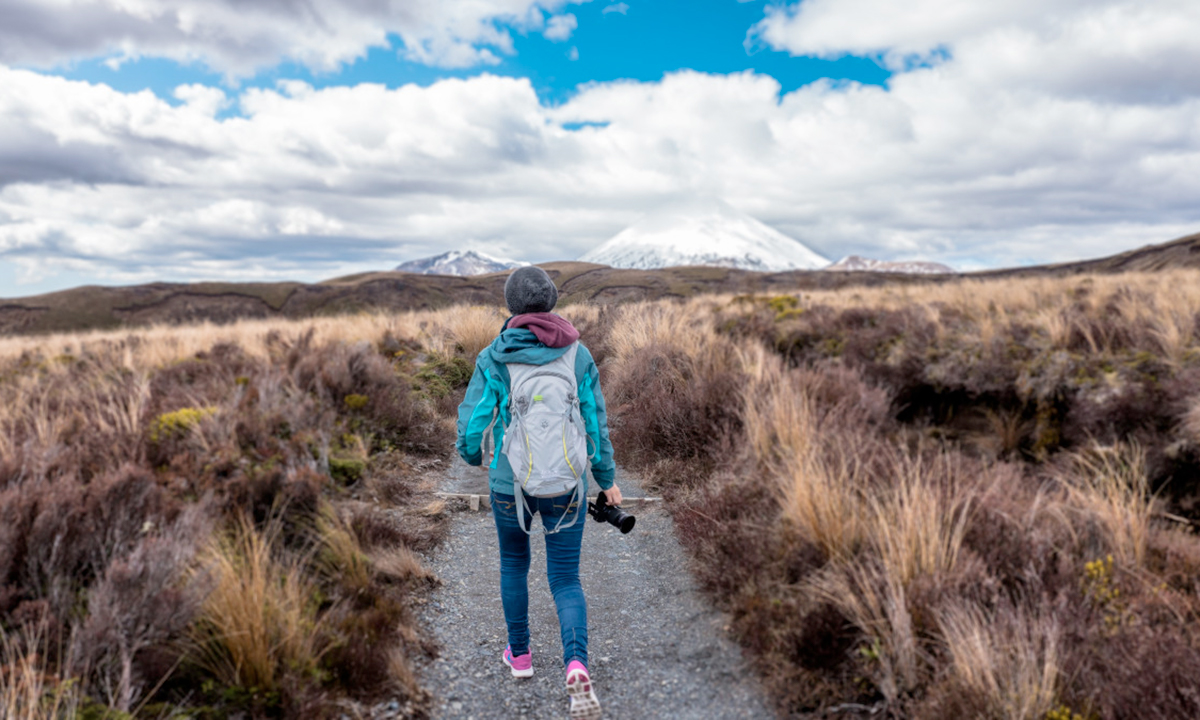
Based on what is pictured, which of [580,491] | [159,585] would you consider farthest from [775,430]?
[159,585]

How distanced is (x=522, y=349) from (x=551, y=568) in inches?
44.5

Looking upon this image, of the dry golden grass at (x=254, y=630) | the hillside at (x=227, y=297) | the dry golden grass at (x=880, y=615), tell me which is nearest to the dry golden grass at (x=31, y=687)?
the dry golden grass at (x=254, y=630)

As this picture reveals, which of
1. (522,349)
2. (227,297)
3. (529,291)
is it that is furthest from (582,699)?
(227,297)

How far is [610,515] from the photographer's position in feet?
9.93

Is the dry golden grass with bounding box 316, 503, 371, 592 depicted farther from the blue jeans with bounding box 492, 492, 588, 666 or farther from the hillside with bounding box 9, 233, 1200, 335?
the hillside with bounding box 9, 233, 1200, 335

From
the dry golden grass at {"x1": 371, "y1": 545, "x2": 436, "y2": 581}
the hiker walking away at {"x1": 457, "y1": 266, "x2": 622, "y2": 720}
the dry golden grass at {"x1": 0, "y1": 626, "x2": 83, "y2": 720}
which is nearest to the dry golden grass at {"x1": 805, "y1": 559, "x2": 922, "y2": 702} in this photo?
the hiker walking away at {"x1": 457, "y1": 266, "x2": 622, "y2": 720}

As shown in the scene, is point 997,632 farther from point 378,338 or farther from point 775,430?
point 378,338

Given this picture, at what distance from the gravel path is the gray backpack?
1005 millimetres

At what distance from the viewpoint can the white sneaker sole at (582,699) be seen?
284 centimetres

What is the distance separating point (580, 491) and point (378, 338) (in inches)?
374

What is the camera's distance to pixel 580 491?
298cm

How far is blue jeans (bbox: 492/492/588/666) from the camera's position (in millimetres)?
2982

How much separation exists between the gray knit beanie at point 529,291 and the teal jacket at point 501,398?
16cm

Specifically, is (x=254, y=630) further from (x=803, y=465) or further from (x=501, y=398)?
(x=803, y=465)
